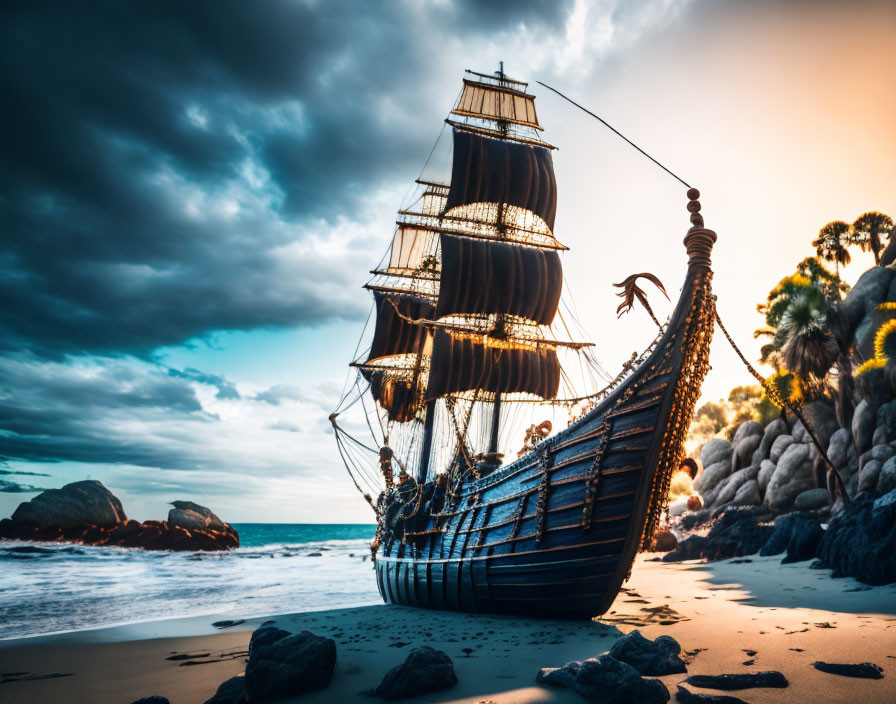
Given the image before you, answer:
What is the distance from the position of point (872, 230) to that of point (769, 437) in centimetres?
2004

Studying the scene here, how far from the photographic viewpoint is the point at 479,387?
26.2 metres

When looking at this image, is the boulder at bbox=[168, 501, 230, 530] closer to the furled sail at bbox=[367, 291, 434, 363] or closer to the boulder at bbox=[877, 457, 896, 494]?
the furled sail at bbox=[367, 291, 434, 363]

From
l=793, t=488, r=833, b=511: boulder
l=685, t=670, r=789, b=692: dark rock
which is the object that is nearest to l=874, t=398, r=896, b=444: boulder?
l=793, t=488, r=833, b=511: boulder

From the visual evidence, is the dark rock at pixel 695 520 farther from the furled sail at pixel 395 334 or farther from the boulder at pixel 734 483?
the furled sail at pixel 395 334

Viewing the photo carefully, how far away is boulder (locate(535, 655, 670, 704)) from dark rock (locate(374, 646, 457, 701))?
149cm

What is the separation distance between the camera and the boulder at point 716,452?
4044cm

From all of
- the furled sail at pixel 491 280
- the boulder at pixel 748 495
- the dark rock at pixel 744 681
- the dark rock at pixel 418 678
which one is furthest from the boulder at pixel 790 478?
the dark rock at pixel 418 678

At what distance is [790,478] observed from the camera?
→ 29.5 metres

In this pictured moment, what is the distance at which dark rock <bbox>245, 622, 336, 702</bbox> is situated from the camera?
6.82 m

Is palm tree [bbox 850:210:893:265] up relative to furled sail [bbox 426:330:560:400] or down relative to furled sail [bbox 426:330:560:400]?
up

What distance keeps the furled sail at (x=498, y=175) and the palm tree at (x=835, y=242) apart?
93.3 ft

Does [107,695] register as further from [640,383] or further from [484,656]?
[640,383]

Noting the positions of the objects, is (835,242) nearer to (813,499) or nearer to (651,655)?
(813,499)

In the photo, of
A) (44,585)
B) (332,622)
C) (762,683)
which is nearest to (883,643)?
(762,683)
